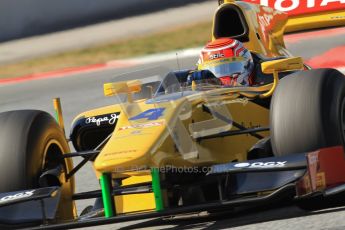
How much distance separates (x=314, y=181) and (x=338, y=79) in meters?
0.81

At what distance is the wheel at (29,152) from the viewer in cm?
571

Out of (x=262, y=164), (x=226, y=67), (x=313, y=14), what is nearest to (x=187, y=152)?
(x=262, y=164)

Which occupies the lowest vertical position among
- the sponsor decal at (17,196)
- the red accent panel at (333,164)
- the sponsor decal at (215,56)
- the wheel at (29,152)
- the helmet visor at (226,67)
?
the red accent panel at (333,164)

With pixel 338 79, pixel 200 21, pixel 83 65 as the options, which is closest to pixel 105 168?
pixel 338 79

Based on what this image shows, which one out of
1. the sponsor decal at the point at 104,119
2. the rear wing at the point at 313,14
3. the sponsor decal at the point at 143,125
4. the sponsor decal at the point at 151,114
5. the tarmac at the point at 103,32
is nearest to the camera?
the sponsor decal at the point at 143,125

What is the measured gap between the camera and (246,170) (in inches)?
200

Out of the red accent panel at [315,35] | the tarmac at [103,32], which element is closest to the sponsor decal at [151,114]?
the red accent panel at [315,35]

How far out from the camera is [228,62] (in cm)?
689

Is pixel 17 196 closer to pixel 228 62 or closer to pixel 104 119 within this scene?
pixel 104 119

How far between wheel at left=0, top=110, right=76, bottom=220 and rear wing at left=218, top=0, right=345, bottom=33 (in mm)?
3444

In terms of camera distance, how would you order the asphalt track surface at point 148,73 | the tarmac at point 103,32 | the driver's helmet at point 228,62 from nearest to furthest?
the asphalt track surface at point 148,73
the driver's helmet at point 228,62
the tarmac at point 103,32

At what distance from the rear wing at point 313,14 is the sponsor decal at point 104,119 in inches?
111

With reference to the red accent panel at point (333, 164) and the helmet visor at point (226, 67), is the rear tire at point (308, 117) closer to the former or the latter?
the red accent panel at point (333, 164)

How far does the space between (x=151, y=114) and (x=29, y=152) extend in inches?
34.6
